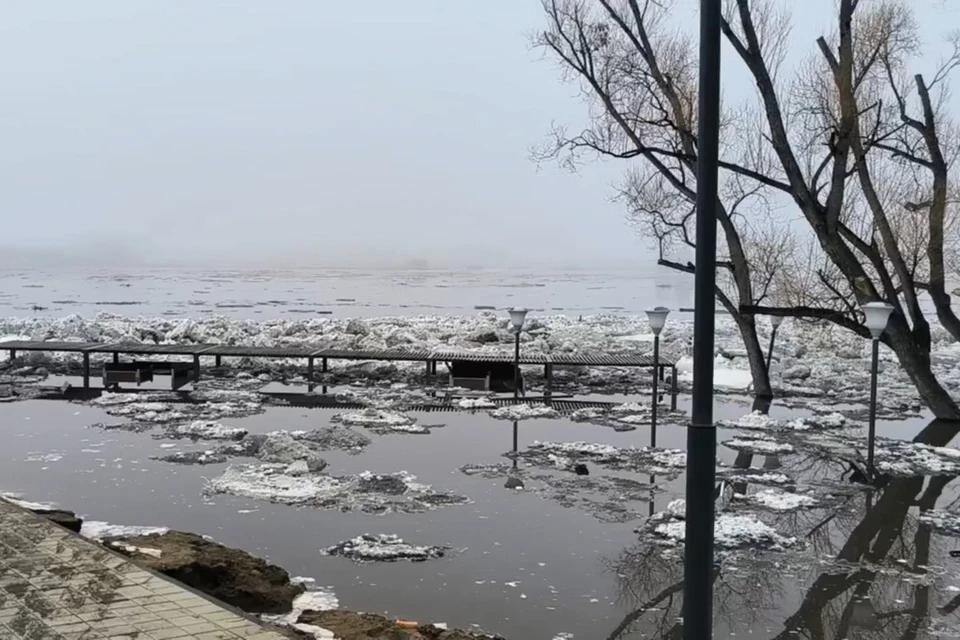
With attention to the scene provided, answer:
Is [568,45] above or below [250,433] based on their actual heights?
above

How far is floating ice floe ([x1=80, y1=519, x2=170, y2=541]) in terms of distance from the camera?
25.2ft

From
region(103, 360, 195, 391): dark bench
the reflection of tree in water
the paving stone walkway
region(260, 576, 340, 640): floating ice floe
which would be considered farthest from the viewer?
region(103, 360, 195, 391): dark bench

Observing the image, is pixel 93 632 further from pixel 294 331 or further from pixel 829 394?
pixel 294 331

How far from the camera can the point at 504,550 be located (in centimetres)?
773

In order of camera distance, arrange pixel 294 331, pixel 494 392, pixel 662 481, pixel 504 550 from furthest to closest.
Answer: pixel 294 331 < pixel 494 392 < pixel 662 481 < pixel 504 550

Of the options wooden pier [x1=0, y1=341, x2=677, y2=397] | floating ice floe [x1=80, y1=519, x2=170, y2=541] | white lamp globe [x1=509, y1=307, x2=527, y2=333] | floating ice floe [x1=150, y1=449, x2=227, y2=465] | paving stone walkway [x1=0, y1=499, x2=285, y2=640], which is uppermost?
white lamp globe [x1=509, y1=307, x2=527, y2=333]

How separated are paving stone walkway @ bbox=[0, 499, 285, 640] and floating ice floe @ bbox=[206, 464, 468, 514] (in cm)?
303

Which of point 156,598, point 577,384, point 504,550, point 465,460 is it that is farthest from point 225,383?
point 156,598

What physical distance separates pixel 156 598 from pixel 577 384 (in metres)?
14.8

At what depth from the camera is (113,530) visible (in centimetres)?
787

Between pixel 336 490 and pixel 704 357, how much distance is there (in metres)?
6.45

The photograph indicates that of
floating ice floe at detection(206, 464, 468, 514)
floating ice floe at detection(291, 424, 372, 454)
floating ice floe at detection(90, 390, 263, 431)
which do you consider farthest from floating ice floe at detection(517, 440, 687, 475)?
floating ice floe at detection(90, 390, 263, 431)

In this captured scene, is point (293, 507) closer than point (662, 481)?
Yes

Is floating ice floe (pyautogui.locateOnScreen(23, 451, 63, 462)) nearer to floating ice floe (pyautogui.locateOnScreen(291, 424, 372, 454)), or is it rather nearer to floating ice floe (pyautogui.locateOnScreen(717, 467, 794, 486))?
floating ice floe (pyautogui.locateOnScreen(291, 424, 372, 454))
